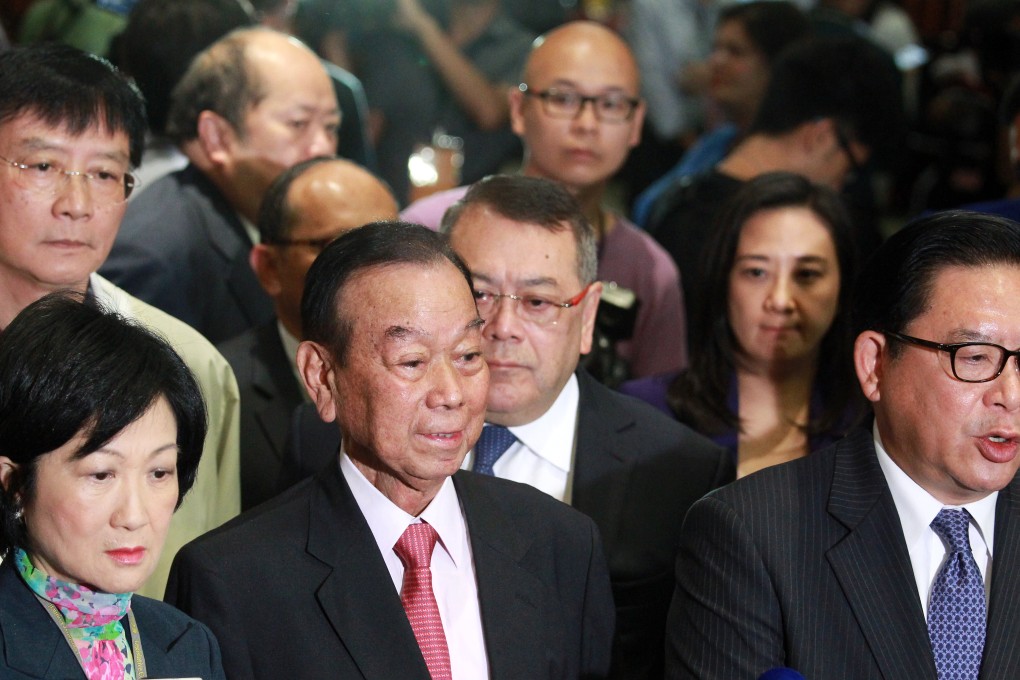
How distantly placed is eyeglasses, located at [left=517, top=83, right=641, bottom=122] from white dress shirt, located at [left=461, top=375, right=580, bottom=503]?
1.50 meters

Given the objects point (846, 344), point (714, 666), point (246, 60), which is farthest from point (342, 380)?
point (246, 60)

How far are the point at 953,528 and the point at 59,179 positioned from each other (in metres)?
1.93

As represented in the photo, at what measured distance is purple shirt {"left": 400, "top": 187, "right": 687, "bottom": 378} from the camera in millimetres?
4266

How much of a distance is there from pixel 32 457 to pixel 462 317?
0.75m

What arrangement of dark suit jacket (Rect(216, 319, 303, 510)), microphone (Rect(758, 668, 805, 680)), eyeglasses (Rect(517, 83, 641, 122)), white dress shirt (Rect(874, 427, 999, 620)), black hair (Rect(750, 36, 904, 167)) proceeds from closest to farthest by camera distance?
1. microphone (Rect(758, 668, 805, 680))
2. white dress shirt (Rect(874, 427, 999, 620))
3. dark suit jacket (Rect(216, 319, 303, 510))
4. eyeglasses (Rect(517, 83, 641, 122))
5. black hair (Rect(750, 36, 904, 167))

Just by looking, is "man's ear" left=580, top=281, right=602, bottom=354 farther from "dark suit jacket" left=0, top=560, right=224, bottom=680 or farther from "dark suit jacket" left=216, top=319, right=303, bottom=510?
"dark suit jacket" left=0, top=560, right=224, bottom=680

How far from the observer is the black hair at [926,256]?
8.56ft

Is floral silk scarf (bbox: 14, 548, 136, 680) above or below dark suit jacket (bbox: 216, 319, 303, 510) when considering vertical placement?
below

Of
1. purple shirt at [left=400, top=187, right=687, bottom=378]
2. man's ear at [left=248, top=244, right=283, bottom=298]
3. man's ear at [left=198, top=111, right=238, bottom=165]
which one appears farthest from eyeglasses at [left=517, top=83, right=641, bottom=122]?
man's ear at [left=248, top=244, right=283, bottom=298]

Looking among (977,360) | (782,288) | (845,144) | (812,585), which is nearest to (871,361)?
(977,360)

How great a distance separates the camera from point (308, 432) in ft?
10.3

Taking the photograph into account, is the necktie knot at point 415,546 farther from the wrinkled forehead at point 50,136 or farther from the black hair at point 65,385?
the wrinkled forehead at point 50,136

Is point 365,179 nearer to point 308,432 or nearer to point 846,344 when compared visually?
point 308,432

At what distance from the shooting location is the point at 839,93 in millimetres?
4781
